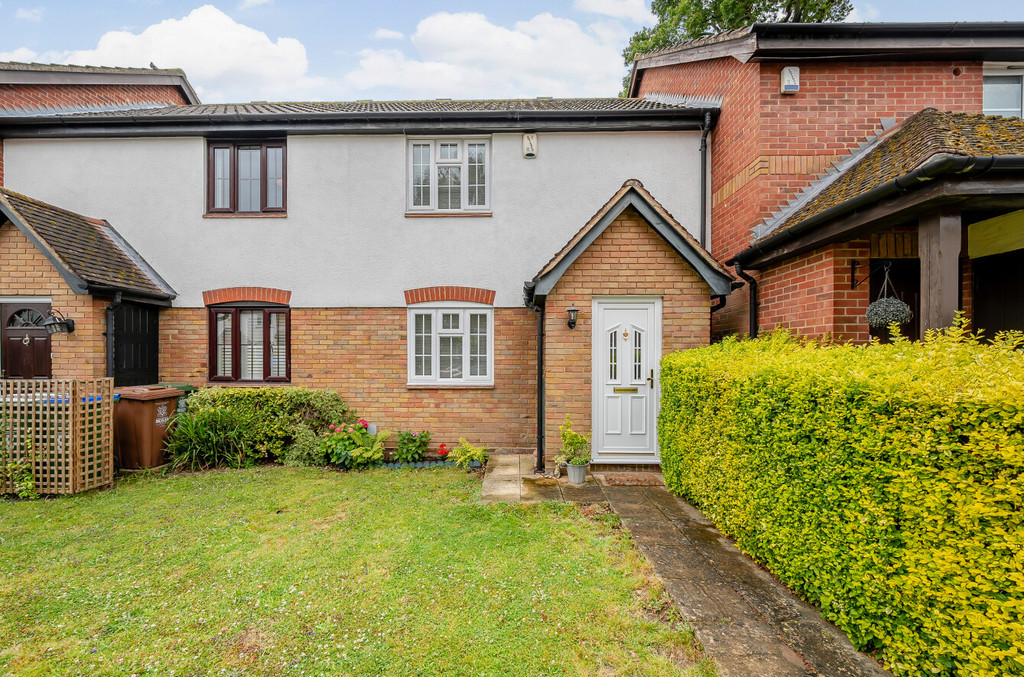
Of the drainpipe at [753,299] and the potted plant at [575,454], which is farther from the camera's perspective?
the drainpipe at [753,299]

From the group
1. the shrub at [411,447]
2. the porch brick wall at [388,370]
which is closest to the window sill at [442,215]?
the porch brick wall at [388,370]

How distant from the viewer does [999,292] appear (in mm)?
6051

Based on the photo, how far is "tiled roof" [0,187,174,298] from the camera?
710 cm

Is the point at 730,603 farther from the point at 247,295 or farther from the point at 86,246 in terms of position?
the point at 86,246

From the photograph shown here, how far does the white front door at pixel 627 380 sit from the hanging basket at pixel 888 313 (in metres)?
2.56

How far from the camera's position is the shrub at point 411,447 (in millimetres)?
7922

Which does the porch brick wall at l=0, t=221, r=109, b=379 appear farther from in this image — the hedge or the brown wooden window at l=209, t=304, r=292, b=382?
the hedge

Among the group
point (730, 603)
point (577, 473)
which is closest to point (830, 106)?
point (577, 473)

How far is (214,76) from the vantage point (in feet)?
79.0

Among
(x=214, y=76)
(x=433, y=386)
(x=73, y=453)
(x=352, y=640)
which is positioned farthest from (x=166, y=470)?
(x=214, y=76)

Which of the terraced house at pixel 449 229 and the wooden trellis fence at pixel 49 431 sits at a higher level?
the terraced house at pixel 449 229

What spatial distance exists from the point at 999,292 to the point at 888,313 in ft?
8.44

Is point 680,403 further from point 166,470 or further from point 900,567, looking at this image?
point 166,470

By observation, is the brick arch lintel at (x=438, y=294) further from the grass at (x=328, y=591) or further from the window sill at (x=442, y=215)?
the grass at (x=328, y=591)
